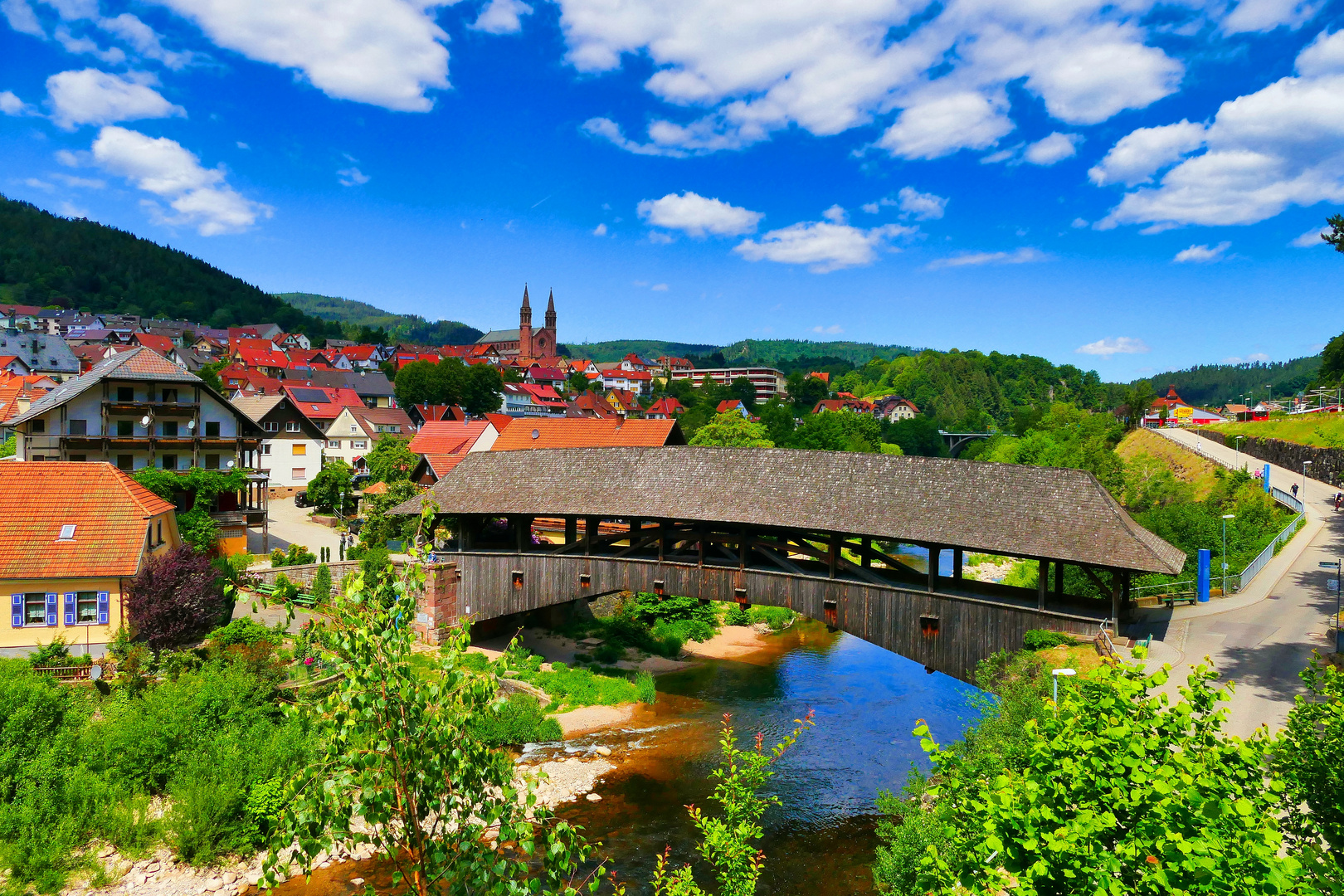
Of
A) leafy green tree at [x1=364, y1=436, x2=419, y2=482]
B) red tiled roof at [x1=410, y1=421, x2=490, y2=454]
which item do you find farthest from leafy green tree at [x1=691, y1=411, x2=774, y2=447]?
leafy green tree at [x1=364, y1=436, x2=419, y2=482]

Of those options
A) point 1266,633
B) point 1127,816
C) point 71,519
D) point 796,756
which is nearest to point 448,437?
point 71,519

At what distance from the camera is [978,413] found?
103 metres

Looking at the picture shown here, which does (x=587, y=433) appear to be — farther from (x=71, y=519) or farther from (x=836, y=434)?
(x=836, y=434)

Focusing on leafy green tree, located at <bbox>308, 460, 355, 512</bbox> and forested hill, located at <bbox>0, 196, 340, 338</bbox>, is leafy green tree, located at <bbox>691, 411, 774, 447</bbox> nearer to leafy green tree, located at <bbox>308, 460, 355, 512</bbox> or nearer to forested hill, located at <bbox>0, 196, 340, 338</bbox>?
leafy green tree, located at <bbox>308, 460, 355, 512</bbox>

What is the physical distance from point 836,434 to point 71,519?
5683cm

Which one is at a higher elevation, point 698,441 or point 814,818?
point 698,441

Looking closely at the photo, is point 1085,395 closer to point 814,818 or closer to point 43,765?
point 814,818

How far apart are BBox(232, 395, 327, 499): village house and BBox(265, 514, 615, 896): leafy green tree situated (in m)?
43.5

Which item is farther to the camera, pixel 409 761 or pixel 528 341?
pixel 528 341

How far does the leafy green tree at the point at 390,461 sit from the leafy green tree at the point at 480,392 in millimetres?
36844

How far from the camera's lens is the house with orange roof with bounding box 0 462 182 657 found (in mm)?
19844

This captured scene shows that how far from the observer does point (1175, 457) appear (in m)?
48.2

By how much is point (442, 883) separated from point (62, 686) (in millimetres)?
17041

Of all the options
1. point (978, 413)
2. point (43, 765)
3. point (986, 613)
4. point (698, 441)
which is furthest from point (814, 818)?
point (978, 413)
